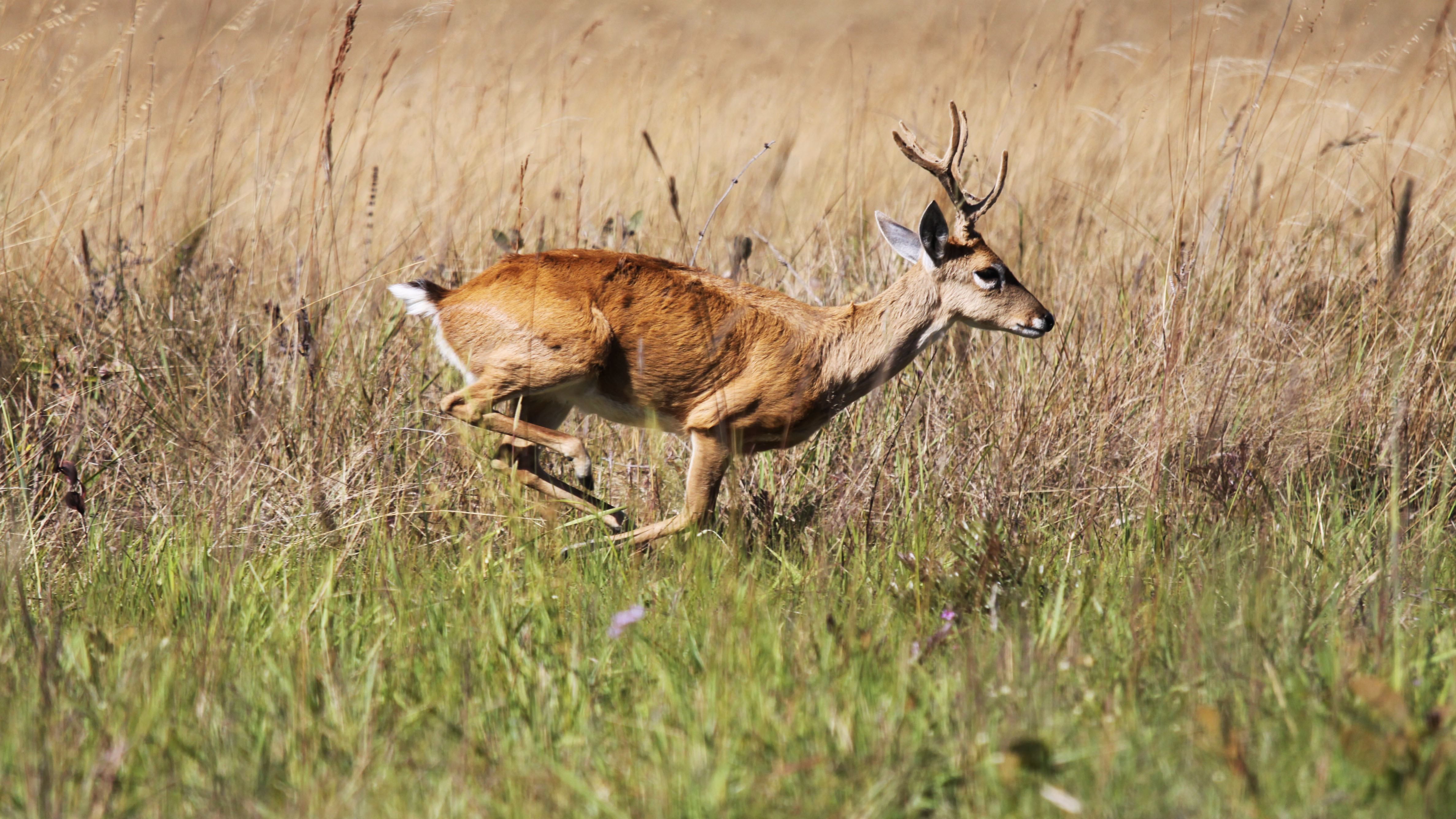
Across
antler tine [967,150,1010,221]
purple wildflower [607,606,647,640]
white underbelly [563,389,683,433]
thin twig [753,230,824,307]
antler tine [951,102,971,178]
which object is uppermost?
antler tine [951,102,971,178]

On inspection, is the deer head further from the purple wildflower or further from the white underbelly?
the purple wildflower

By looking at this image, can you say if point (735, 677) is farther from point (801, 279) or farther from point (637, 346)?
point (801, 279)

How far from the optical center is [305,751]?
260 cm

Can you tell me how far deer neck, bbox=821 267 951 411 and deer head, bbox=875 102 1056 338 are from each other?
6 cm

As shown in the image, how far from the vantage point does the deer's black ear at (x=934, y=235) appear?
4.64 m

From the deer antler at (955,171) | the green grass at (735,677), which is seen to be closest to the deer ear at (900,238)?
the deer antler at (955,171)

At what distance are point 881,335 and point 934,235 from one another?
40 cm

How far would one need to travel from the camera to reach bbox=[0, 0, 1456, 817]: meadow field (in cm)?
255

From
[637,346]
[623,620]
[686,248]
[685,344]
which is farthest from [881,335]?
[623,620]

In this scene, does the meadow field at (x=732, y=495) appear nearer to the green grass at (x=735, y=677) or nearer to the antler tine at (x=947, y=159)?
the green grass at (x=735, y=677)

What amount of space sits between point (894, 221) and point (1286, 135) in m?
4.75

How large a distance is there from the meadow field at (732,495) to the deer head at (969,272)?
0.26 m

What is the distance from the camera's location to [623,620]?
3029 millimetres

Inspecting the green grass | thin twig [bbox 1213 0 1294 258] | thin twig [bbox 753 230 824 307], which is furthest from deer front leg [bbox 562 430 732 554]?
thin twig [bbox 1213 0 1294 258]
